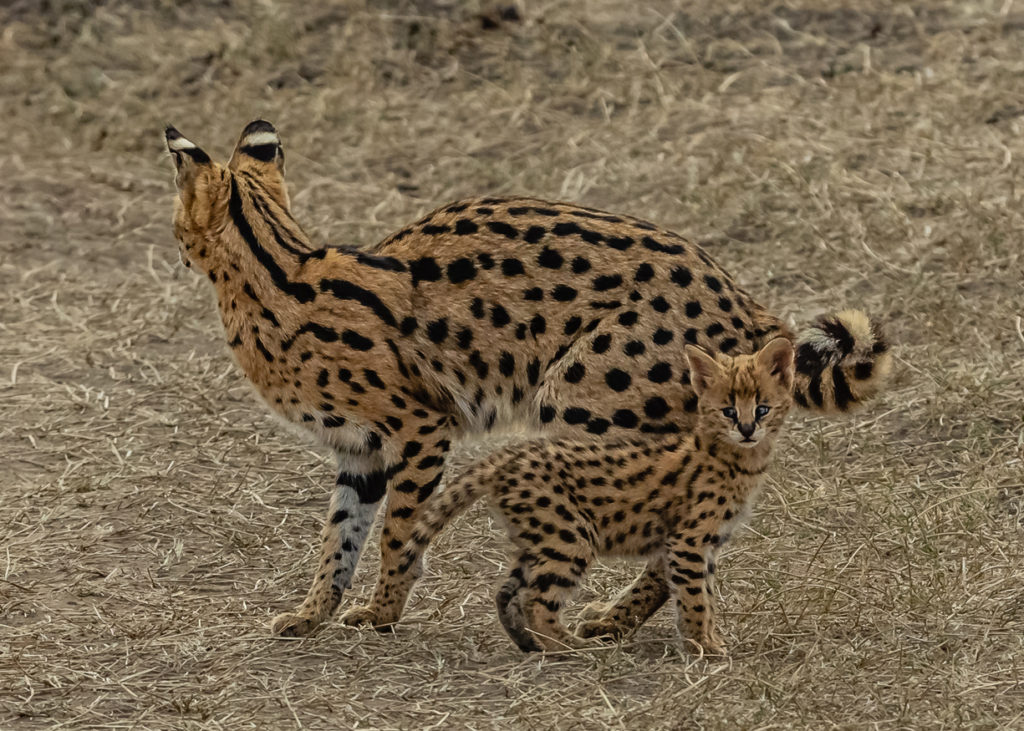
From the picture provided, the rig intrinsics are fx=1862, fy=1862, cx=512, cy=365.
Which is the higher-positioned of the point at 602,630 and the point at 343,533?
the point at 343,533

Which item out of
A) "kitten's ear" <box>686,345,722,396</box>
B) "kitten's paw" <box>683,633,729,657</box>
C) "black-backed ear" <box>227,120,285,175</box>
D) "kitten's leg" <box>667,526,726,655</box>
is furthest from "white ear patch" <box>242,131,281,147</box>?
"kitten's paw" <box>683,633,729,657</box>

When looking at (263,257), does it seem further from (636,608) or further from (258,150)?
(636,608)

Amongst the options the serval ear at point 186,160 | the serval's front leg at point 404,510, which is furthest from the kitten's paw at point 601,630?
the serval ear at point 186,160

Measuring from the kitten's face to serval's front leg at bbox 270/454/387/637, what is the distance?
119cm

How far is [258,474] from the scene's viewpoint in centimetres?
714

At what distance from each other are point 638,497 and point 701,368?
1.37 feet

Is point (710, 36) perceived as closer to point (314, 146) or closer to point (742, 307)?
point (314, 146)

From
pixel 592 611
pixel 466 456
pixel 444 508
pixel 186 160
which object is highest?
pixel 186 160

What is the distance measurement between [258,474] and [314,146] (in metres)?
3.90

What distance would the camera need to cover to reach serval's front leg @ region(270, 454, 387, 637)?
586 cm

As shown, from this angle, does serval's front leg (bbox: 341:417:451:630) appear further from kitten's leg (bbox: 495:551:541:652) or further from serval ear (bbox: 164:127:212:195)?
serval ear (bbox: 164:127:212:195)

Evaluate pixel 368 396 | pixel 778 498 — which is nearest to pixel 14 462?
pixel 368 396

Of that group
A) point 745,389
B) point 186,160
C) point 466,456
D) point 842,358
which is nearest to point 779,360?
point 745,389

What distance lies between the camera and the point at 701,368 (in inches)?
212
